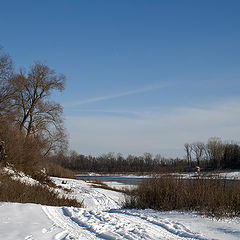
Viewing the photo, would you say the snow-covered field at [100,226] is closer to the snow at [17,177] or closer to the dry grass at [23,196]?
the dry grass at [23,196]

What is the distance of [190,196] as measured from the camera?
396 inches

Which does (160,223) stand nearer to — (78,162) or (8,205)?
(8,205)

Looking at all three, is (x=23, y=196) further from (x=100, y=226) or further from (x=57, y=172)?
(x=57, y=172)

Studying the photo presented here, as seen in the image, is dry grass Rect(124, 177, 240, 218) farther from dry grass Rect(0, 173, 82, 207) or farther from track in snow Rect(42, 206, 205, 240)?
dry grass Rect(0, 173, 82, 207)

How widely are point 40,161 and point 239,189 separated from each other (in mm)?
22270

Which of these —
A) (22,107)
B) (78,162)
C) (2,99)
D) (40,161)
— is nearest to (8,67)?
(2,99)

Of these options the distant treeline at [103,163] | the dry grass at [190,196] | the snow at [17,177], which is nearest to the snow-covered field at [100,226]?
the dry grass at [190,196]

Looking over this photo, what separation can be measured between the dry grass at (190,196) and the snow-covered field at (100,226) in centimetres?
85

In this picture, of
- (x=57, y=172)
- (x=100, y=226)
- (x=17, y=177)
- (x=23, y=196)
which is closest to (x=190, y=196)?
(x=100, y=226)

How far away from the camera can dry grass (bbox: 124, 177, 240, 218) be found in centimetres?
910

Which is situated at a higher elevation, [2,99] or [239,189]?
[2,99]

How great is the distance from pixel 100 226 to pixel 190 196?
3983 millimetres

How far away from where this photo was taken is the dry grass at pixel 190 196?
9102 mm

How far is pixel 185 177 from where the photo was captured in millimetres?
11359
